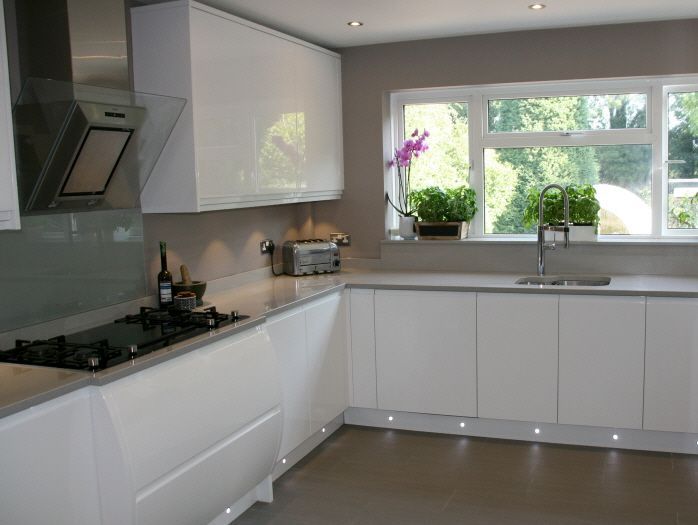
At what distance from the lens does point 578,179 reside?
4.61m

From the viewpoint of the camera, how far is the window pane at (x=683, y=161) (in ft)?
14.3

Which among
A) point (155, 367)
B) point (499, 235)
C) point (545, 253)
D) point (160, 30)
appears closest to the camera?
point (155, 367)

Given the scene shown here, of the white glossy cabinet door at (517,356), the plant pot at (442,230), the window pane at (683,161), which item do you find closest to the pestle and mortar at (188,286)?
the white glossy cabinet door at (517,356)

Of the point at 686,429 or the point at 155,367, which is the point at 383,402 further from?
the point at 155,367

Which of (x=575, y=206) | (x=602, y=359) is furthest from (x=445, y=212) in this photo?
(x=602, y=359)

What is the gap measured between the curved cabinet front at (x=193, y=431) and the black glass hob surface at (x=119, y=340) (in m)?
0.10

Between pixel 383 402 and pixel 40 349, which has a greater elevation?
pixel 40 349

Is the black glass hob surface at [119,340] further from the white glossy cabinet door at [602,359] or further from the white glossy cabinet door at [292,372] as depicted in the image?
the white glossy cabinet door at [602,359]

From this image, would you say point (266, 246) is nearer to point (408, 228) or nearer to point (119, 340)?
point (408, 228)

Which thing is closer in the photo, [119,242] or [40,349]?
[40,349]

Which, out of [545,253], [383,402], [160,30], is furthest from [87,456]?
[545,253]

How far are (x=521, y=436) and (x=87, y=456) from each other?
7.85ft

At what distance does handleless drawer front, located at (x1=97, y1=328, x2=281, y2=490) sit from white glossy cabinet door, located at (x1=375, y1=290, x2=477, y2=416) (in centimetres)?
106

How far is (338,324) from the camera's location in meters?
4.10
